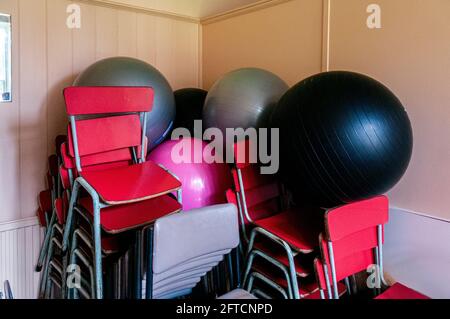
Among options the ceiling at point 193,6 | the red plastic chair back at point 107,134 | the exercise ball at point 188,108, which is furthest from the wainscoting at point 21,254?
the ceiling at point 193,6

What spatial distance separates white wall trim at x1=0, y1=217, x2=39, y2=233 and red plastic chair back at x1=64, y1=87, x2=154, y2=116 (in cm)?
98

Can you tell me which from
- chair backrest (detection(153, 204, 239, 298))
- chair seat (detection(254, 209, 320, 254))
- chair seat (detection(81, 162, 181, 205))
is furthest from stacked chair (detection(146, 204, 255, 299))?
chair seat (detection(254, 209, 320, 254))

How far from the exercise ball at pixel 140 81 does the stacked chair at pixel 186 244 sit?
873 millimetres

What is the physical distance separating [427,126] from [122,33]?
2.06 m

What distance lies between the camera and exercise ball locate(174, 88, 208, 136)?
2.39 metres

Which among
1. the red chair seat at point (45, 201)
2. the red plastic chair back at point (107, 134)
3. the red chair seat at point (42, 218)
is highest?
the red plastic chair back at point (107, 134)

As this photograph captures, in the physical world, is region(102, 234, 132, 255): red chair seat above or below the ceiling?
below

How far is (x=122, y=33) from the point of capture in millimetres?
2652

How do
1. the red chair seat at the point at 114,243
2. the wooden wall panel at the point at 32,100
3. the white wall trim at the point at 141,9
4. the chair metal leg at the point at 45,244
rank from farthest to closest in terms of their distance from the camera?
the white wall trim at the point at 141,9 → the wooden wall panel at the point at 32,100 → the chair metal leg at the point at 45,244 → the red chair seat at the point at 114,243

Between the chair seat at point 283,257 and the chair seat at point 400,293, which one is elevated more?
the chair seat at point 283,257

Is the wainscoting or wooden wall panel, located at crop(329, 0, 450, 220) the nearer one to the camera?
wooden wall panel, located at crop(329, 0, 450, 220)

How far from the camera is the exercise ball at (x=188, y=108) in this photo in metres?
2.39

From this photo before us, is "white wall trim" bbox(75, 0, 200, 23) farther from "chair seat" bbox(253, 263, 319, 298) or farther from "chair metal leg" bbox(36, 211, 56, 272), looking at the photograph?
"chair seat" bbox(253, 263, 319, 298)

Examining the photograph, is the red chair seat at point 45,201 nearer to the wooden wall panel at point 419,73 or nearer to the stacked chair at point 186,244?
the stacked chair at point 186,244
